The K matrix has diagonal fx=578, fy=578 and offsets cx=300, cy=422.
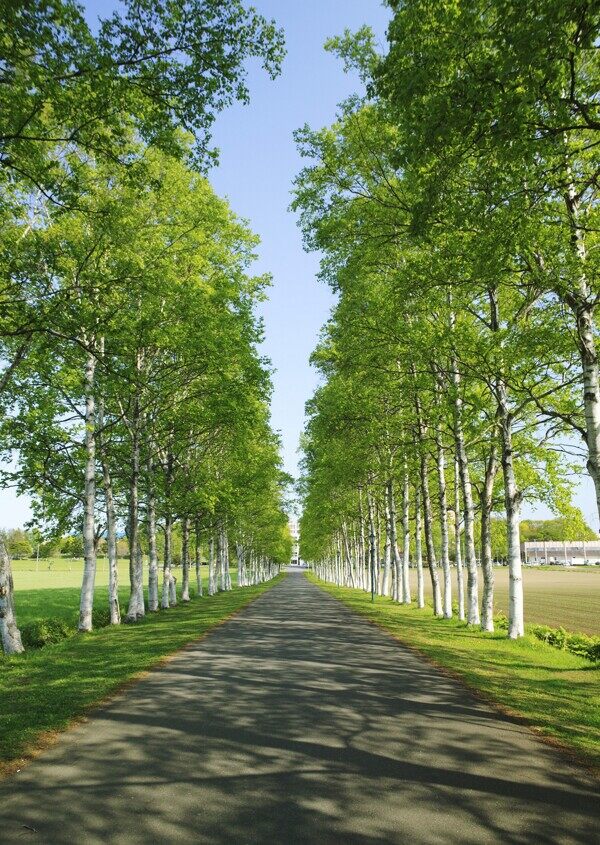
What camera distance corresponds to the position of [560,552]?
594 feet

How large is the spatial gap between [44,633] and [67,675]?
9.23 m

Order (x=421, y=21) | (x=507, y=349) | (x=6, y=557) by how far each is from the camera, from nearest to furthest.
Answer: (x=421, y=21) < (x=507, y=349) < (x=6, y=557)

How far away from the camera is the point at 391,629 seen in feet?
58.3

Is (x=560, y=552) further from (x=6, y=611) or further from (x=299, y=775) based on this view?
(x=299, y=775)

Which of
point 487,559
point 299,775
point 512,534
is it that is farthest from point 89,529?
point 299,775

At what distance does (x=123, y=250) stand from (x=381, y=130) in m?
7.45

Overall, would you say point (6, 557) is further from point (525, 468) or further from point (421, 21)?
point (525, 468)

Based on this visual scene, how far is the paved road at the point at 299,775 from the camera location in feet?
14.4

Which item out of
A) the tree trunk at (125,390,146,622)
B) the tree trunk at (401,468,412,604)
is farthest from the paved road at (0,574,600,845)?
the tree trunk at (401,468,412,604)

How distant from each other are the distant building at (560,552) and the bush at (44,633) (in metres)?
175

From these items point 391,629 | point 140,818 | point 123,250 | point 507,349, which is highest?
point 123,250

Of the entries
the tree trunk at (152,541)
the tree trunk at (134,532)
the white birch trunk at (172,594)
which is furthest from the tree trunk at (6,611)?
the white birch trunk at (172,594)

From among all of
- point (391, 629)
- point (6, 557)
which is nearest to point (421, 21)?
point (6, 557)

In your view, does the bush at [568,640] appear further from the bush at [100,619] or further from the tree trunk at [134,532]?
the bush at [100,619]
